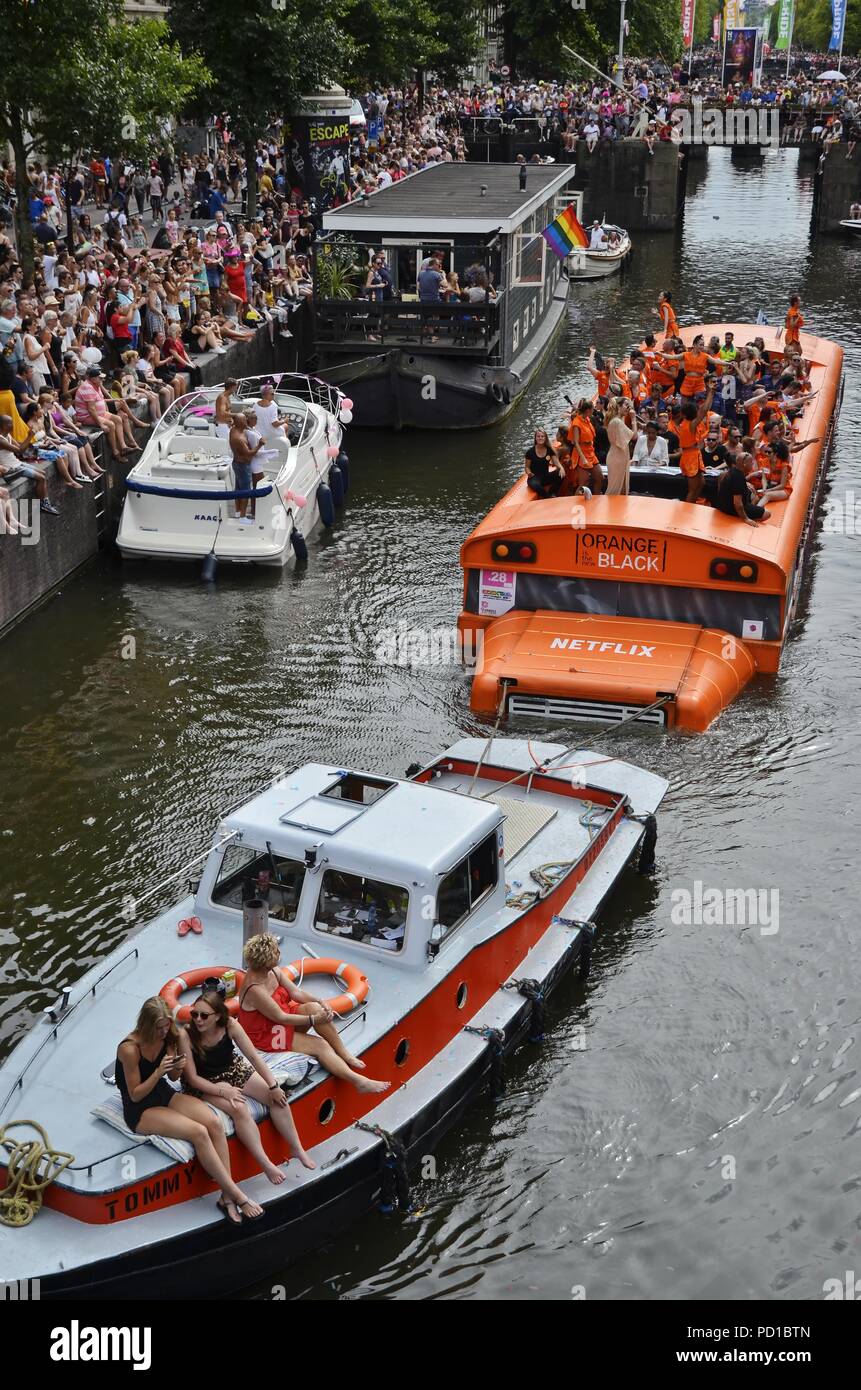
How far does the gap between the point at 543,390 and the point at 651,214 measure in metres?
21.4

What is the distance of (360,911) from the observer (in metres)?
9.53

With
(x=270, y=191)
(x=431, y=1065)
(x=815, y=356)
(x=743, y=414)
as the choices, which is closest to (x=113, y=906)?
(x=431, y=1065)

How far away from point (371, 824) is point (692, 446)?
8.07m

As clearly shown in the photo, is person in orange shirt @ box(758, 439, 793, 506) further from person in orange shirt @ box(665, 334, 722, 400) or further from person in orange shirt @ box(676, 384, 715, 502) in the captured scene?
person in orange shirt @ box(665, 334, 722, 400)

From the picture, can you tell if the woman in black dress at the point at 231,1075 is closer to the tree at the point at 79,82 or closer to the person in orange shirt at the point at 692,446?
the person in orange shirt at the point at 692,446

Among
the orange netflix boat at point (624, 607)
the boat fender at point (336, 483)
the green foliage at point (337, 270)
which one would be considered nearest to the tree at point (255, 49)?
the green foliage at point (337, 270)

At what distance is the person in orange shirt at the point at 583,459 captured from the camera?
15570mm

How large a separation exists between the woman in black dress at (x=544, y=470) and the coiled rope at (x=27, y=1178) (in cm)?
946

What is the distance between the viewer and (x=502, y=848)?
10180mm

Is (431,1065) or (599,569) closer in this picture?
(431,1065)

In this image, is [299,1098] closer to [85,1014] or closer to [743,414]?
[85,1014]

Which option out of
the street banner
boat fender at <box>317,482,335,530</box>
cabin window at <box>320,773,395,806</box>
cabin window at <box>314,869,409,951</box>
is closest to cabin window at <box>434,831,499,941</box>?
cabin window at <box>314,869,409,951</box>

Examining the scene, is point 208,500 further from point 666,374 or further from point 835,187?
point 835,187

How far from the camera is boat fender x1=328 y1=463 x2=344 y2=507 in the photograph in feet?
70.6
